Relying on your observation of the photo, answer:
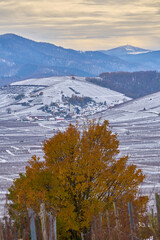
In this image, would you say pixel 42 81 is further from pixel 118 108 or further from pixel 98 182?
pixel 98 182

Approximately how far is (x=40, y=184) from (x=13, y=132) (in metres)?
61.7

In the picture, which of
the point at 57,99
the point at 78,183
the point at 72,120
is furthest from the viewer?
the point at 57,99

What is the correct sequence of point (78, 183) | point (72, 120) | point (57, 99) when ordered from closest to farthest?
point (78, 183) < point (72, 120) < point (57, 99)

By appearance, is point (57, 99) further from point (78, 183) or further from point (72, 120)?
point (78, 183)

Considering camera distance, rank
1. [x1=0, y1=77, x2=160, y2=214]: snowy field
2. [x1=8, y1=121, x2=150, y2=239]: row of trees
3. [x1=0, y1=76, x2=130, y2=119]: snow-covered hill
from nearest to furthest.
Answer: [x1=8, y1=121, x2=150, y2=239]: row of trees < [x1=0, y1=77, x2=160, y2=214]: snowy field < [x1=0, y1=76, x2=130, y2=119]: snow-covered hill

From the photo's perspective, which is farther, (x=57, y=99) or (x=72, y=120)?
(x=57, y=99)

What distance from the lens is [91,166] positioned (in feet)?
57.4

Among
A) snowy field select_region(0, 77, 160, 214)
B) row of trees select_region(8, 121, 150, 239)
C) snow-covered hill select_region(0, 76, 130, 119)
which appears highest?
snow-covered hill select_region(0, 76, 130, 119)

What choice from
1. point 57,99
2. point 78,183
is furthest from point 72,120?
point 78,183

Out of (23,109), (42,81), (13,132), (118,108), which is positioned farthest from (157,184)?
(42,81)

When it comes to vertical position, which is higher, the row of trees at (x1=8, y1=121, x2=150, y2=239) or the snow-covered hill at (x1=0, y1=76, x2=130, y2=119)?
the snow-covered hill at (x1=0, y1=76, x2=130, y2=119)

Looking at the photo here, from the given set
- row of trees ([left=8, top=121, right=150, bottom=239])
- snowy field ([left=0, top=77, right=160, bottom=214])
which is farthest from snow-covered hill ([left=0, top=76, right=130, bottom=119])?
row of trees ([left=8, top=121, right=150, bottom=239])

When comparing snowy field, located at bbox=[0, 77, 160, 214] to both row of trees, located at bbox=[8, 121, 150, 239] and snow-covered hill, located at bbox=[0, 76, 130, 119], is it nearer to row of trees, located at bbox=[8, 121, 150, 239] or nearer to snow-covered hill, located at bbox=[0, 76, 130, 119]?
snow-covered hill, located at bbox=[0, 76, 130, 119]

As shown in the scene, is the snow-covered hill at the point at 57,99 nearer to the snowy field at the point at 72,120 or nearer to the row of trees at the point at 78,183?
the snowy field at the point at 72,120
